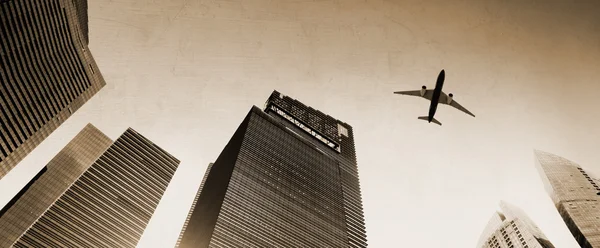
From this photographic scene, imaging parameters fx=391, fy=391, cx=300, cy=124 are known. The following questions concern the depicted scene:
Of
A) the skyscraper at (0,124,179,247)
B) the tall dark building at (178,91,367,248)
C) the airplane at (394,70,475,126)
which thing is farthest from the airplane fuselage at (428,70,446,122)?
the skyscraper at (0,124,179,247)

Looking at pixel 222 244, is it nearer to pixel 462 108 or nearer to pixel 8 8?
pixel 462 108

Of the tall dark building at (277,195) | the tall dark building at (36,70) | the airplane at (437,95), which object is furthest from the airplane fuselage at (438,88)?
the tall dark building at (36,70)

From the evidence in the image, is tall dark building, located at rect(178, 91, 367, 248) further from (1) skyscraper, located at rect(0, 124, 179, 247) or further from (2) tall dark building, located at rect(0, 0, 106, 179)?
(1) skyscraper, located at rect(0, 124, 179, 247)

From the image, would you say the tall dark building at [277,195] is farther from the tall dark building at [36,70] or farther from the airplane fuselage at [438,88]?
the tall dark building at [36,70]

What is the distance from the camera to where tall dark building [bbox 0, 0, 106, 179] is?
103875 millimetres

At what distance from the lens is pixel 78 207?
526 feet

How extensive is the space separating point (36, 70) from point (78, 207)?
65616 millimetres

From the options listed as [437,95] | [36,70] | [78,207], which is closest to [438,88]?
[437,95]

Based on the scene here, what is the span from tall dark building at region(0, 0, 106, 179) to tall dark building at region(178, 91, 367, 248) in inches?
2412

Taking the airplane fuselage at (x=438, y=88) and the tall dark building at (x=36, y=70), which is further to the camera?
the tall dark building at (x=36, y=70)

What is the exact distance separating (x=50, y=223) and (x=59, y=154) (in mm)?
50129

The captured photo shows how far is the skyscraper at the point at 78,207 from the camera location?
14362 centimetres

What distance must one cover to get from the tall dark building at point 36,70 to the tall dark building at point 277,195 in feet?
201

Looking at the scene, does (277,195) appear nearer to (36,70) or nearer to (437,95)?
(437,95)
